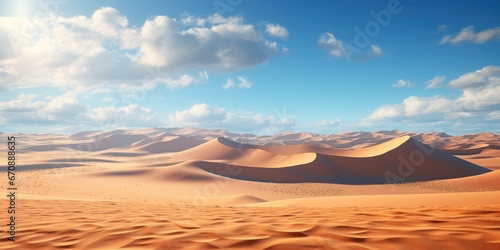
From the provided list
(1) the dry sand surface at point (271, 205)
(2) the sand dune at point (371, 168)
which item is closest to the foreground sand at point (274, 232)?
(1) the dry sand surface at point (271, 205)

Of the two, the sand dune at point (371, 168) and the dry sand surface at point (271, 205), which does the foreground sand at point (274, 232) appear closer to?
the dry sand surface at point (271, 205)

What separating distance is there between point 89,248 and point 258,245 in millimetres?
2269

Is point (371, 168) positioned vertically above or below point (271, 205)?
above

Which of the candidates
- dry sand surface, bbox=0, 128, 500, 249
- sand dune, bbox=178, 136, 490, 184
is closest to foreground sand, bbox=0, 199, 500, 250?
dry sand surface, bbox=0, 128, 500, 249

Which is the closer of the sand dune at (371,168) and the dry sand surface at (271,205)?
the dry sand surface at (271,205)

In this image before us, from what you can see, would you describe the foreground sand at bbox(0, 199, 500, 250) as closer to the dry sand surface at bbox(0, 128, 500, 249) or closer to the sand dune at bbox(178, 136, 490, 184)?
the dry sand surface at bbox(0, 128, 500, 249)

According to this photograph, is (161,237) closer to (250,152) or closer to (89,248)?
(89,248)

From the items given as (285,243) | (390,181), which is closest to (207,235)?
(285,243)

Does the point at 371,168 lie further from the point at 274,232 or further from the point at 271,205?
the point at 274,232

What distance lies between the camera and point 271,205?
10.9 metres

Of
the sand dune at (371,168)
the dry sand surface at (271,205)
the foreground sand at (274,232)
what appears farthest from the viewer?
the sand dune at (371,168)

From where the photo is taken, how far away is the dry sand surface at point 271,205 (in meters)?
4.23

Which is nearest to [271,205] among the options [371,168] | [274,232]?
[274,232]

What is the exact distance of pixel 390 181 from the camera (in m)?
28.3
